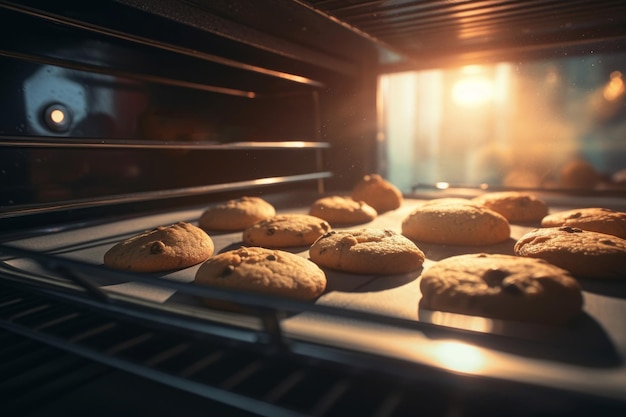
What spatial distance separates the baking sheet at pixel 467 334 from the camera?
2.16 ft

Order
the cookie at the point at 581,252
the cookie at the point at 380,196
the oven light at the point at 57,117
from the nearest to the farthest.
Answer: the cookie at the point at 581,252
the oven light at the point at 57,117
the cookie at the point at 380,196

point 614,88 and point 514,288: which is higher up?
point 614,88

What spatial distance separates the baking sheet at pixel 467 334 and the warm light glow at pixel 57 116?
0.58 metres

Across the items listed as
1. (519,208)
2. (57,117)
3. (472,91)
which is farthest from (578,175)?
(57,117)

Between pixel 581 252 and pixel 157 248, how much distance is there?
4.42 ft

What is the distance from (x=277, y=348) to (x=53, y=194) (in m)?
1.60

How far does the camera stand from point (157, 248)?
1441 mm

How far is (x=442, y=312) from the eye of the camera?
1044mm

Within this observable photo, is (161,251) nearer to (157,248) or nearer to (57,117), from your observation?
(157,248)

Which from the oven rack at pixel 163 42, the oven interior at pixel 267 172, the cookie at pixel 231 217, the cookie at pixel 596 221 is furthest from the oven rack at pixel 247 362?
the cookie at pixel 596 221

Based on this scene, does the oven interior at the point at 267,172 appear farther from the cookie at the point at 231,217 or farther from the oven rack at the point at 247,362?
the cookie at the point at 231,217

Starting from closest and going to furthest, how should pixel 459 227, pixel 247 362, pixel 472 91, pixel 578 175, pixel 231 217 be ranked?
pixel 247 362 → pixel 459 227 → pixel 231 217 → pixel 578 175 → pixel 472 91

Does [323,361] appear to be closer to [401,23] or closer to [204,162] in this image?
[401,23]

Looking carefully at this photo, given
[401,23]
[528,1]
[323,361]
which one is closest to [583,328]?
[323,361]
